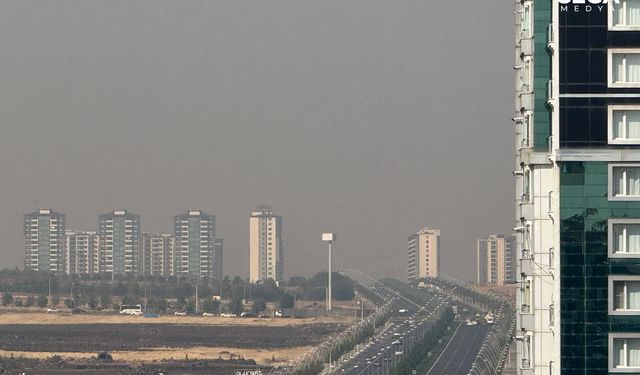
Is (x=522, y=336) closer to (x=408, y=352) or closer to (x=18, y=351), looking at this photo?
(x=408, y=352)

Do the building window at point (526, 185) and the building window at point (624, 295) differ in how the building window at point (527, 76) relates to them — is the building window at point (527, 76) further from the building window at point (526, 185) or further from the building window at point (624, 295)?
the building window at point (624, 295)

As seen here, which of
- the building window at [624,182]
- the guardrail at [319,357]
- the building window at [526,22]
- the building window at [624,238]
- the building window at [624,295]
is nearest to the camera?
the building window at [624,295]

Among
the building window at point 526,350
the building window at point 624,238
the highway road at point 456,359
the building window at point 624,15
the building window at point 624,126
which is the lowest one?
the highway road at point 456,359

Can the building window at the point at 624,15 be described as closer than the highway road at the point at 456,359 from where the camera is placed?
Yes

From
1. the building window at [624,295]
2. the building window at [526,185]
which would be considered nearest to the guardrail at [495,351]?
the building window at [526,185]

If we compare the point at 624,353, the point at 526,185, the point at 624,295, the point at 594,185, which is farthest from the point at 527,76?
the point at 624,353
